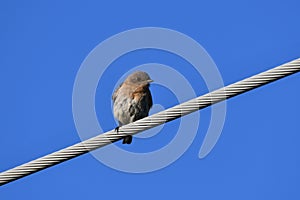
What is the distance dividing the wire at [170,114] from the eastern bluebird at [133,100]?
15.3 ft

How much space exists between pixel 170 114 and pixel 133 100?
16.5 ft

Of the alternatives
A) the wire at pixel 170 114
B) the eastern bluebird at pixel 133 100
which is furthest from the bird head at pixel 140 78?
the wire at pixel 170 114

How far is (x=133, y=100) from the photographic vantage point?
1341 centimetres

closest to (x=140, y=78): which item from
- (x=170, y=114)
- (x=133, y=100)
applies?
(x=133, y=100)

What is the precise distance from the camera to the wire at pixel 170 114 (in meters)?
7.80

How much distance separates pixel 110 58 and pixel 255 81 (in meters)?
4.62

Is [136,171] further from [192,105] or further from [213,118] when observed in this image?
[192,105]

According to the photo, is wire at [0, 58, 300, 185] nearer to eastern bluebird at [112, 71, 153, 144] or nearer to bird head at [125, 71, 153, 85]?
eastern bluebird at [112, 71, 153, 144]

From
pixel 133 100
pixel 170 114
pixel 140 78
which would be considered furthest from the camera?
pixel 140 78

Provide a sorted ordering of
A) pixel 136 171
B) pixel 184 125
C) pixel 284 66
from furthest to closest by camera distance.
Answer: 1. pixel 136 171
2. pixel 184 125
3. pixel 284 66

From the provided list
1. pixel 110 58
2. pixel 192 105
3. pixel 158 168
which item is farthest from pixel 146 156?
pixel 192 105

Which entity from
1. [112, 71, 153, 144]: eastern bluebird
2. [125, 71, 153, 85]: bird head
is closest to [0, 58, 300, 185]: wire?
[112, 71, 153, 144]: eastern bluebird

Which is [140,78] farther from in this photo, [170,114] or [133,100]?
[170,114]

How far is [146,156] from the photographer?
1272 centimetres
